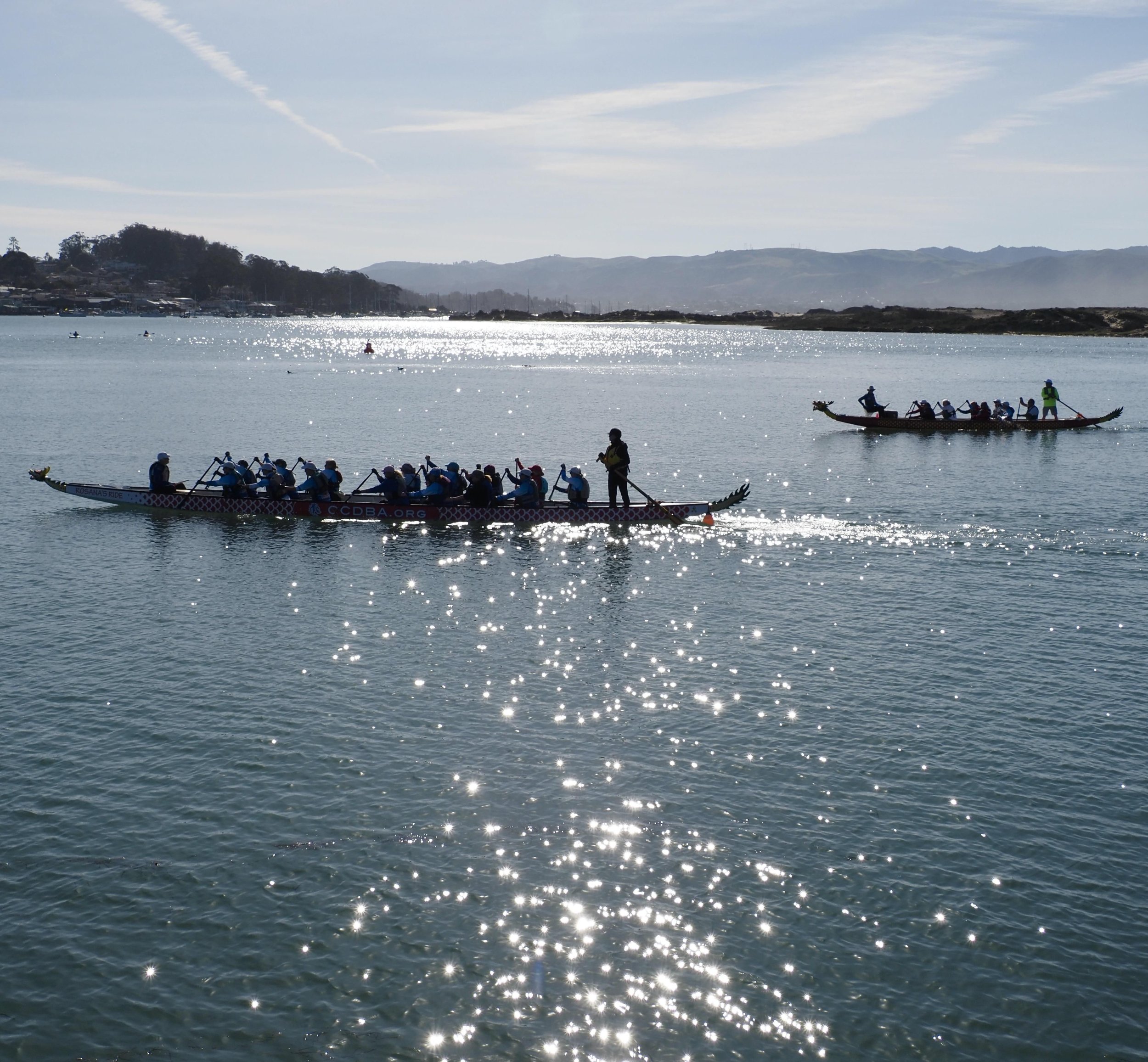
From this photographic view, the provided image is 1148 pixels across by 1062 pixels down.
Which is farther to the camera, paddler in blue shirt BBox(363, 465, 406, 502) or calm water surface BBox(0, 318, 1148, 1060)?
paddler in blue shirt BBox(363, 465, 406, 502)

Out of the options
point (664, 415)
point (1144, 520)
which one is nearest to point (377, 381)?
point (664, 415)

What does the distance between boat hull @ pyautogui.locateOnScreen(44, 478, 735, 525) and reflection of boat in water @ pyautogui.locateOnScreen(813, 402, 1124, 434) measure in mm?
30025

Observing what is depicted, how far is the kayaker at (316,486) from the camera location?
4091 cm

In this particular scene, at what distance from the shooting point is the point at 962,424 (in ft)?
216

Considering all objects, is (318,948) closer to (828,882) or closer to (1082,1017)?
(828,882)

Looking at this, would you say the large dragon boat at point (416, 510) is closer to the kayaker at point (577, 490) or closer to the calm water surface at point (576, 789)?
the kayaker at point (577, 490)

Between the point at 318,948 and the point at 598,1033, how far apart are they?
401 cm

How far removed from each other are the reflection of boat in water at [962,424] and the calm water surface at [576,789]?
25.8 meters

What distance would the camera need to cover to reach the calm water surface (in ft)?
42.2

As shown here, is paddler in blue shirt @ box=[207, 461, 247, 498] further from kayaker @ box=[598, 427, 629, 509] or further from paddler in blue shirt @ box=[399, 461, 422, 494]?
kayaker @ box=[598, 427, 629, 509]

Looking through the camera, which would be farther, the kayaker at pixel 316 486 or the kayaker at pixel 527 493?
the kayaker at pixel 316 486

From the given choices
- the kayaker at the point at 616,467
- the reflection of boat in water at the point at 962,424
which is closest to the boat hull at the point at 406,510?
the kayaker at the point at 616,467

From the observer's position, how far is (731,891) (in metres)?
15.1

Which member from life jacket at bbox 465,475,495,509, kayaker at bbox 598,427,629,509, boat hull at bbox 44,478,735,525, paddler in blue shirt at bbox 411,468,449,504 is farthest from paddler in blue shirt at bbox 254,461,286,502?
kayaker at bbox 598,427,629,509
